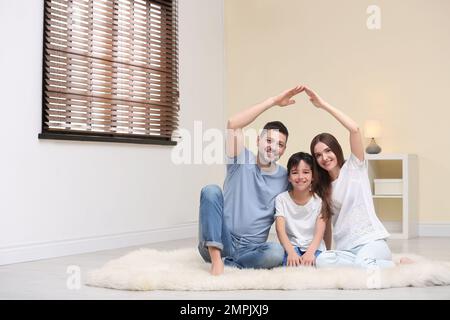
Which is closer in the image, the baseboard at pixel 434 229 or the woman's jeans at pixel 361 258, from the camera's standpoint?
the woman's jeans at pixel 361 258

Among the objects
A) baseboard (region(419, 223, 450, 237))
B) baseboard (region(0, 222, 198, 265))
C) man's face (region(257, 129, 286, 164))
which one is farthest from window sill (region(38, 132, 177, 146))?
baseboard (region(419, 223, 450, 237))

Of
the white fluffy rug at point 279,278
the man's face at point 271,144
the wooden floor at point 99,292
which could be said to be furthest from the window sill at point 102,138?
the man's face at point 271,144

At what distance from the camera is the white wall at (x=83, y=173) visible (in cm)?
425

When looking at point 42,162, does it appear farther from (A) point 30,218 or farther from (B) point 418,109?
(B) point 418,109

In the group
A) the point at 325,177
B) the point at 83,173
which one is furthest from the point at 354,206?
the point at 83,173

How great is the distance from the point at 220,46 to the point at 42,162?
2.60 m

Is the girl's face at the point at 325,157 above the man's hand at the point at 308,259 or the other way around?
above

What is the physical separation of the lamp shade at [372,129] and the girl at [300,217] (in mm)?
2560

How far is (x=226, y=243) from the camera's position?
3.42 m

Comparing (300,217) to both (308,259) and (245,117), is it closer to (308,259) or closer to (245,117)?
(308,259)

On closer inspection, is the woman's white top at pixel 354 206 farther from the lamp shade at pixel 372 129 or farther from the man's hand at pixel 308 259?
the lamp shade at pixel 372 129

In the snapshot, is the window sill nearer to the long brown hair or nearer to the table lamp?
the table lamp

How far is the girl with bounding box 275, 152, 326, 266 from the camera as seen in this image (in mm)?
3418
